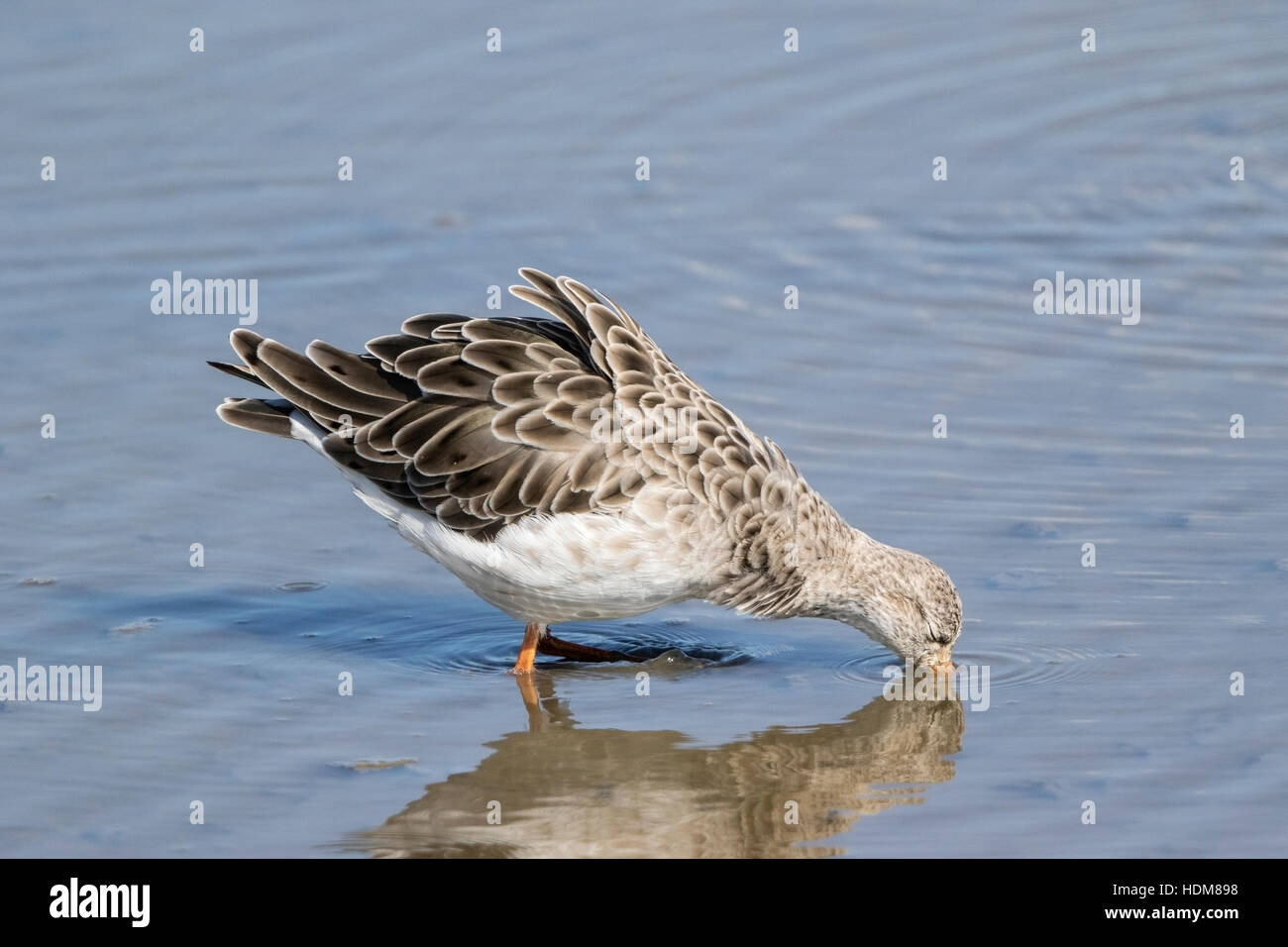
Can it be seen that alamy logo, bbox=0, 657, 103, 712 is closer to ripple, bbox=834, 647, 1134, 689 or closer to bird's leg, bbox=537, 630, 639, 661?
bird's leg, bbox=537, 630, 639, 661

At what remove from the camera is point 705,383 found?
43.9ft

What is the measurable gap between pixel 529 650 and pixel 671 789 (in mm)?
1786

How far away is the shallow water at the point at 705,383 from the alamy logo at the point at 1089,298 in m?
0.15

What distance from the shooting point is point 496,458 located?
10258 mm

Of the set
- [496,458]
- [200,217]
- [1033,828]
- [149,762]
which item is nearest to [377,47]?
[200,217]

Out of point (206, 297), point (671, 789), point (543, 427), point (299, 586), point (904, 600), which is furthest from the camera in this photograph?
point (206, 297)

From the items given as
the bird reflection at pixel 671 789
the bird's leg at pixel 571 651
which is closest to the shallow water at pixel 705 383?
the bird reflection at pixel 671 789

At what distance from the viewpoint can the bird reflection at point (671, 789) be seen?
8.72 meters

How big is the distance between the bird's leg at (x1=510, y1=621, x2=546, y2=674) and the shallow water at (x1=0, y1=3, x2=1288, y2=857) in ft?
0.58

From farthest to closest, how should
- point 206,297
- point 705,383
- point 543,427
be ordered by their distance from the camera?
point 206,297
point 705,383
point 543,427

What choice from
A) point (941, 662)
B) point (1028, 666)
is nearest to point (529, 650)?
point (941, 662)

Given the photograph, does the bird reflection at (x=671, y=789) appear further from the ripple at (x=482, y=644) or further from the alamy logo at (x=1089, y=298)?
the alamy logo at (x=1089, y=298)

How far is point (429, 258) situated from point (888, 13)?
749 centimetres

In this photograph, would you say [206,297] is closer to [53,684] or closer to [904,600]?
[53,684]
